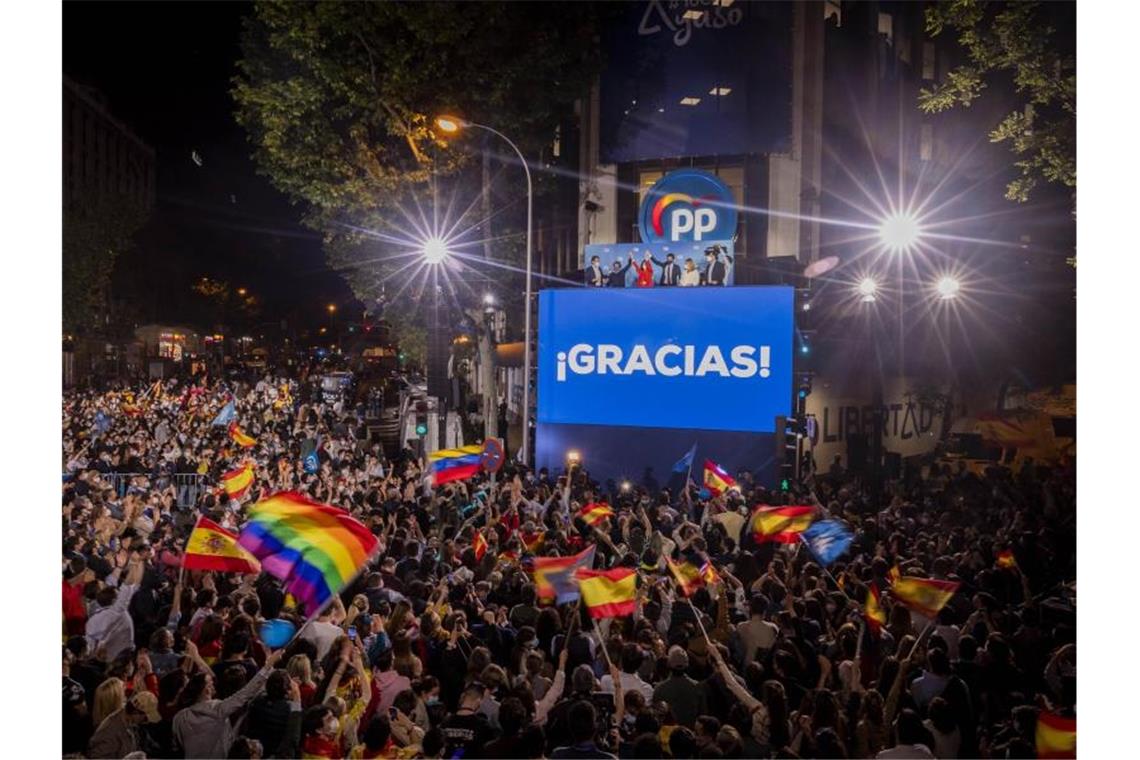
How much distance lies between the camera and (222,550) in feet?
24.7

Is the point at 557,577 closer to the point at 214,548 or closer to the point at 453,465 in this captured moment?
the point at 214,548

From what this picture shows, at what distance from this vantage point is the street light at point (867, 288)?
2077 centimetres

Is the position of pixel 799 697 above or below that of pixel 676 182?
below

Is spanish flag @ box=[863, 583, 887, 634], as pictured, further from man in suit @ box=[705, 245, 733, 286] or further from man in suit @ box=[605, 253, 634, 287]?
man in suit @ box=[605, 253, 634, 287]

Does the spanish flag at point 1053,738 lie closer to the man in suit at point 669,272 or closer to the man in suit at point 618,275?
the man in suit at point 669,272

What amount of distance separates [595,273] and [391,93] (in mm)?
5766

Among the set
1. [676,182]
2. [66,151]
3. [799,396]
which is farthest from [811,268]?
[66,151]

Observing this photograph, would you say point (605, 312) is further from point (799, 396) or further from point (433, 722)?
point (433, 722)

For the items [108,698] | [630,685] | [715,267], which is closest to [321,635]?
[108,698]

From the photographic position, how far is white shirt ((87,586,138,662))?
6.64 meters

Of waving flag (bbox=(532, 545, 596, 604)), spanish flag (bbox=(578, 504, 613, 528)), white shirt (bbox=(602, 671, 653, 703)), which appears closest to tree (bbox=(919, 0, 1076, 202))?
spanish flag (bbox=(578, 504, 613, 528))

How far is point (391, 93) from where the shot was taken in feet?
58.7

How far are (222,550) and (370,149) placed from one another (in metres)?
13.3

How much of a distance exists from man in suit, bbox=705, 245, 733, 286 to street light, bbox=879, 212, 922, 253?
28.9 feet
